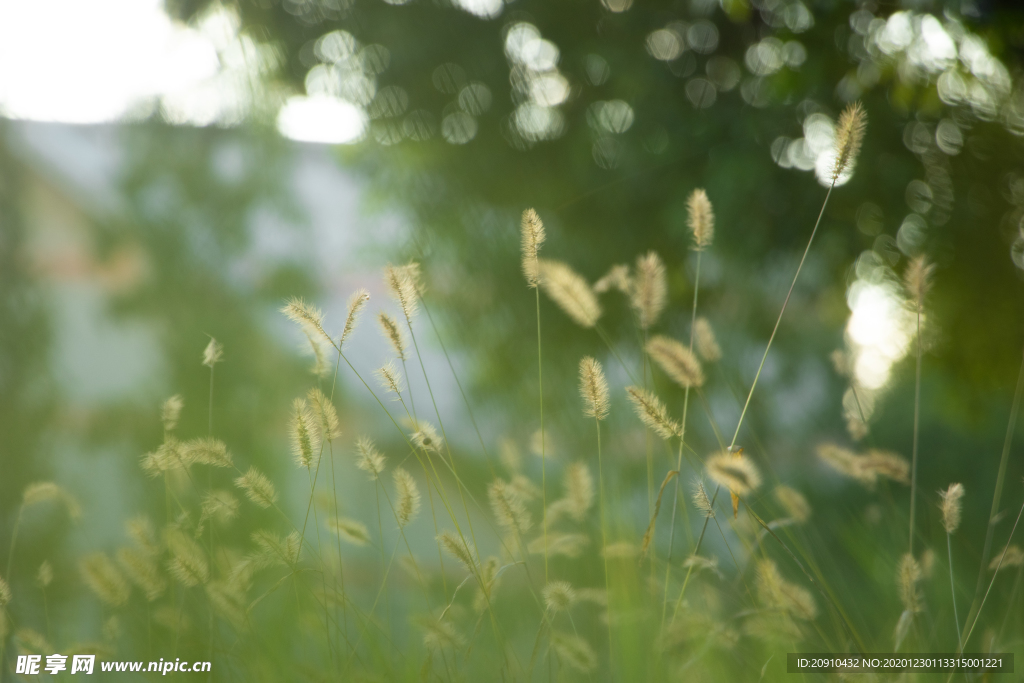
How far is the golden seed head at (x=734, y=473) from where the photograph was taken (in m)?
0.58

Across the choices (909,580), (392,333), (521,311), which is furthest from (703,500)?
(521,311)

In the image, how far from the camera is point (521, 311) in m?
1.49

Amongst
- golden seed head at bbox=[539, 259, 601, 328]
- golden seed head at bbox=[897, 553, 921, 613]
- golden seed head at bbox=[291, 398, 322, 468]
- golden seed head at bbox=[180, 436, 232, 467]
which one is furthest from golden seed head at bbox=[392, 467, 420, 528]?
golden seed head at bbox=[897, 553, 921, 613]

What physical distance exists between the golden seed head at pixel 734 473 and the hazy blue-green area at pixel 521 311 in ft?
0.81

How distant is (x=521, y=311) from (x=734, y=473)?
942 millimetres

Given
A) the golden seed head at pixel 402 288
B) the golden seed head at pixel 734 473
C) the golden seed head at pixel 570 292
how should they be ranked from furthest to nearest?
the golden seed head at pixel 570 292 < the golden seed head at pixel 402 288 < the golden seed head at pixel 734 473

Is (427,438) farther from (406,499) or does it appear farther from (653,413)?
(653,413)

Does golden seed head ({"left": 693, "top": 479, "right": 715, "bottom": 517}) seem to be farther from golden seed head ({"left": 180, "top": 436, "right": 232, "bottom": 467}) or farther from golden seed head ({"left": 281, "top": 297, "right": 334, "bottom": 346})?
golden seed head ({"left": 180, "top": 436, "right": 232, "bottom": 467})

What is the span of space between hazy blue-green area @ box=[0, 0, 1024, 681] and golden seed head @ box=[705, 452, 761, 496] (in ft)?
0.81

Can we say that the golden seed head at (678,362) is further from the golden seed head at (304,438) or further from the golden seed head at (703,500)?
the golden seed head at (304,438)

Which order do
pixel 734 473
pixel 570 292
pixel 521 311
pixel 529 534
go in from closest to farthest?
pixel 734 473, pixel 570 292, pixel 529 534, pixel 521 311

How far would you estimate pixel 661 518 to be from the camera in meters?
1.33

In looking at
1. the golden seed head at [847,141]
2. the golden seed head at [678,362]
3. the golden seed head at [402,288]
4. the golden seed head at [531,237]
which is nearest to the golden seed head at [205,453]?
the golden seed head at [402,288]

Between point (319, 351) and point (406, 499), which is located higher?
point (319, 351)
